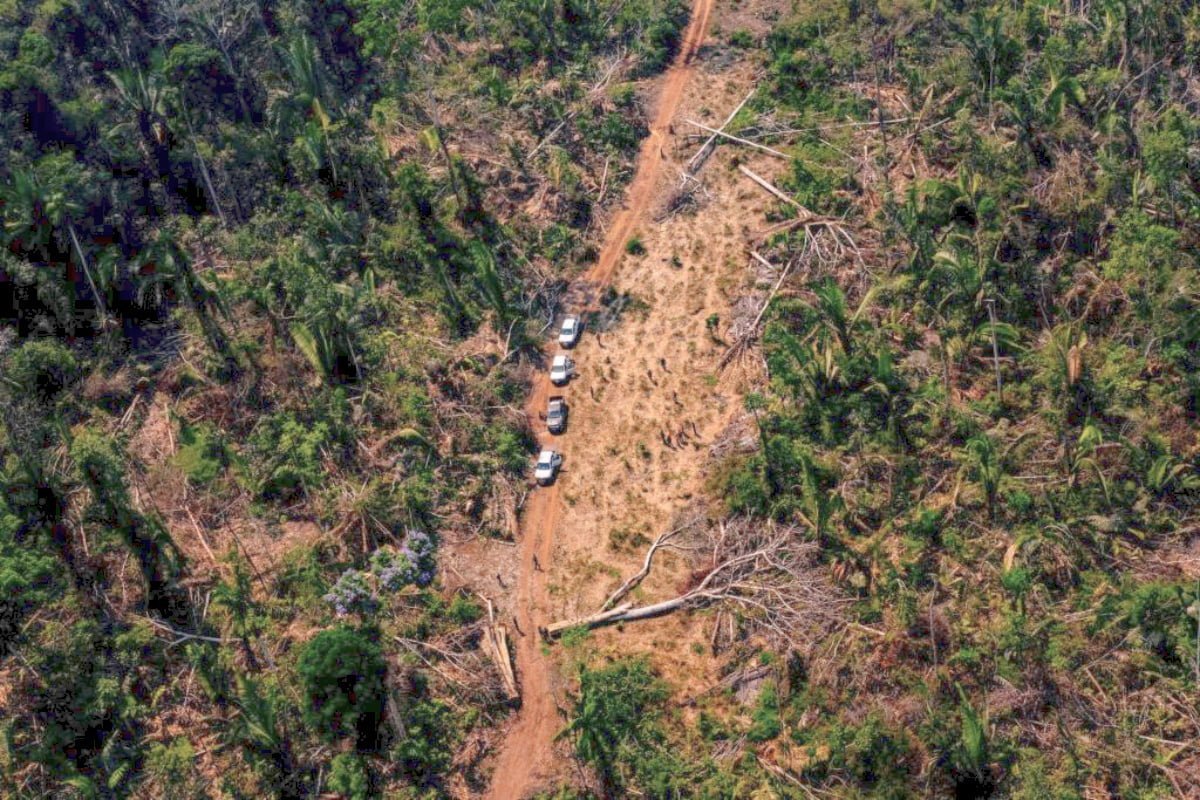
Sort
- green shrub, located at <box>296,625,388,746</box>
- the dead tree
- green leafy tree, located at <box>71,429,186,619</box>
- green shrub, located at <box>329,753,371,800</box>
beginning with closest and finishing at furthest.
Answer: green shrub, located at <box>329,753,371,800</box>, green shrub, located at <box>296,625,388,746</box>, the dead tree, green leafy tree, located at <box>71,429,186,619</box>

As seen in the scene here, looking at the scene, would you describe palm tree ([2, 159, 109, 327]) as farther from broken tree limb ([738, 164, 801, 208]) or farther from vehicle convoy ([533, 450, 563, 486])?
broken tree limb ([738, 164, 801, 208])

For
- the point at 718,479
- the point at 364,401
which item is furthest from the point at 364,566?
the point at 718,479

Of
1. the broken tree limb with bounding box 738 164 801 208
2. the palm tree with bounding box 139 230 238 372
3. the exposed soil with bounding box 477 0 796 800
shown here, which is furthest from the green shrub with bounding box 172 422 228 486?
the broken tree limb with bounding box 738 164 801 208

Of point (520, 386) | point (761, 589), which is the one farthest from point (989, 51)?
point (761, 589)

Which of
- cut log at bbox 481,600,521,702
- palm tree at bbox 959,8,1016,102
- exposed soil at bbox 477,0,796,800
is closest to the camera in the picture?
cut log at bbox 481,600,521,702

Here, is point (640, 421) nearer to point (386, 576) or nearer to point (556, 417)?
point (556, 417)

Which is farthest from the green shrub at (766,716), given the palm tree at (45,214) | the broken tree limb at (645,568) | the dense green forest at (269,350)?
the palm tree at (45,214)
